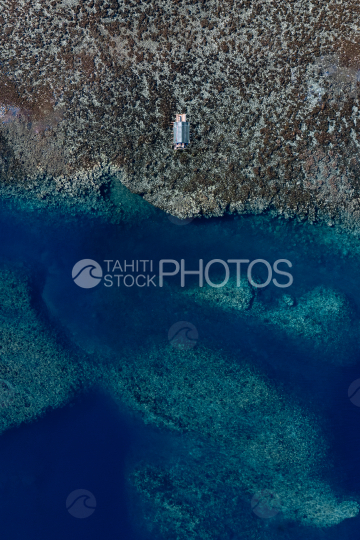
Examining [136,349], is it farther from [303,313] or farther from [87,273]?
[303,313]

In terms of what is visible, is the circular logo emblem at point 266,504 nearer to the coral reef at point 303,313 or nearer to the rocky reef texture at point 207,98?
the coral reef at point 303,313

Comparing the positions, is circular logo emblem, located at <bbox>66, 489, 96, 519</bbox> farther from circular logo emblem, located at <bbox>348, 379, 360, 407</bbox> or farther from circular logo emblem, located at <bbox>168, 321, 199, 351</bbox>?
circular logo emblem, located at <bbox>348, 379, 360, 407</bbox>

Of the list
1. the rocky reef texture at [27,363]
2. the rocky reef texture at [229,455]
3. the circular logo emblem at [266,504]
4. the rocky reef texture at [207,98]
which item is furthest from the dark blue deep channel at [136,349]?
the circular logo emblem at [266,504]

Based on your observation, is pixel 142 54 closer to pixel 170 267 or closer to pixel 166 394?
pixel 170 267

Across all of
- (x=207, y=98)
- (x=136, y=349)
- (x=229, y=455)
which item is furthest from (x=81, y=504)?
(x=207, y=98)

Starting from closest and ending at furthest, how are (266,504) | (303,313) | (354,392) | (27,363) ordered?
(266,504), (354,392), (303,313), (27,363)

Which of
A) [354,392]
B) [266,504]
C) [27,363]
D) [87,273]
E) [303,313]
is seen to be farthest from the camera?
[87,273]
